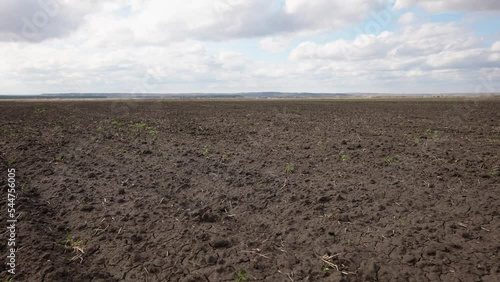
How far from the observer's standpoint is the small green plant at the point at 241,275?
4883 millimetres

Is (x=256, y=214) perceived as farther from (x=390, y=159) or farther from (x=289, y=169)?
(x=390, y=159)

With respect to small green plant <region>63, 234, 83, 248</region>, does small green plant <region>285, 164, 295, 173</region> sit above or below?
above

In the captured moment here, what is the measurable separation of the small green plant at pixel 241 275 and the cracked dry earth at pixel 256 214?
0.01 m

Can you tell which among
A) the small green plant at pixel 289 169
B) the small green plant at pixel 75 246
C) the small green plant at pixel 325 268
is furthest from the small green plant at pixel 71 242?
the small green plant at pixel 289 169

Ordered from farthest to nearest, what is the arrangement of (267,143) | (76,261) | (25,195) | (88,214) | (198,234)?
(267,143)
(25,195)
(88,214)
(198,234)
(76,261)

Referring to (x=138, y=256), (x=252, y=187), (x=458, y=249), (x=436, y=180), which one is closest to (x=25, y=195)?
(x=138, y=256)

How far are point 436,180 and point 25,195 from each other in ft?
31.9

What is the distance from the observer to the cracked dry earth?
512 cm

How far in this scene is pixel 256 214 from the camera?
7.03m

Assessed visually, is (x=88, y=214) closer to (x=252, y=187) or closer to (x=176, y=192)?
(x=176, y=192)

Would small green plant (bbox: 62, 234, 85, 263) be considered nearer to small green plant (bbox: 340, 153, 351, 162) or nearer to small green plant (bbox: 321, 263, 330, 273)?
small green plant (bbox: 321, 263, 330, 273)

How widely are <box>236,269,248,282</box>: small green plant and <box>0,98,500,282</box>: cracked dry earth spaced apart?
0.05 feet

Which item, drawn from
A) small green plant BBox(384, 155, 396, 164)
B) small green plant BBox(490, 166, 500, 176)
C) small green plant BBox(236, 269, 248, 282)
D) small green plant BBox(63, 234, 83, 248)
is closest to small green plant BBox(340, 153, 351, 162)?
small green plant BBox(384, 155, 396, 164)

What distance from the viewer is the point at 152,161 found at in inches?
427
